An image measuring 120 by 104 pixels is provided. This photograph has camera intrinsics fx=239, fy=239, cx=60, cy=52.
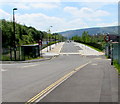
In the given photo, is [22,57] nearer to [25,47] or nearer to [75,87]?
[25,47]

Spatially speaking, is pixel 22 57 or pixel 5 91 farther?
pixel 22 57

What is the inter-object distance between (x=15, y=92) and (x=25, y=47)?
3056 cm

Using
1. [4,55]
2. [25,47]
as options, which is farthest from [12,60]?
[25,47]

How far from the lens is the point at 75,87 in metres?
13.0

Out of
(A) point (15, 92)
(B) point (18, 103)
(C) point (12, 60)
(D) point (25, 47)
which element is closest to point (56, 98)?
(B) point (18, 103)

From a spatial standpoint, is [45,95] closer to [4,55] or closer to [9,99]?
[9,99]

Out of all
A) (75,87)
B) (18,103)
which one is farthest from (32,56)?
(18,103)

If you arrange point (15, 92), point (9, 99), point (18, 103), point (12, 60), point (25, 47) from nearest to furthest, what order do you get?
point (18, 103) < point (9, 99) < point (15, 92) < point (12, 60) < point (25, 47)

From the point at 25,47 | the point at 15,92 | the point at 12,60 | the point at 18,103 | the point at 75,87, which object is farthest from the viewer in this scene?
the point at 25,47

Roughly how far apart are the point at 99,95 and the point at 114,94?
0.72 m

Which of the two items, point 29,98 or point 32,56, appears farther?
point 32,56

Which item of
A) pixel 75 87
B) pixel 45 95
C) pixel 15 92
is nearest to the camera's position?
pixel 45 95

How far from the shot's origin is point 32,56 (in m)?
43.7

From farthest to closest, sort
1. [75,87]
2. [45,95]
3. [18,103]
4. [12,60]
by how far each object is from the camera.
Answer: [12,60] < [75,87] < [45,95] < [18,103]
